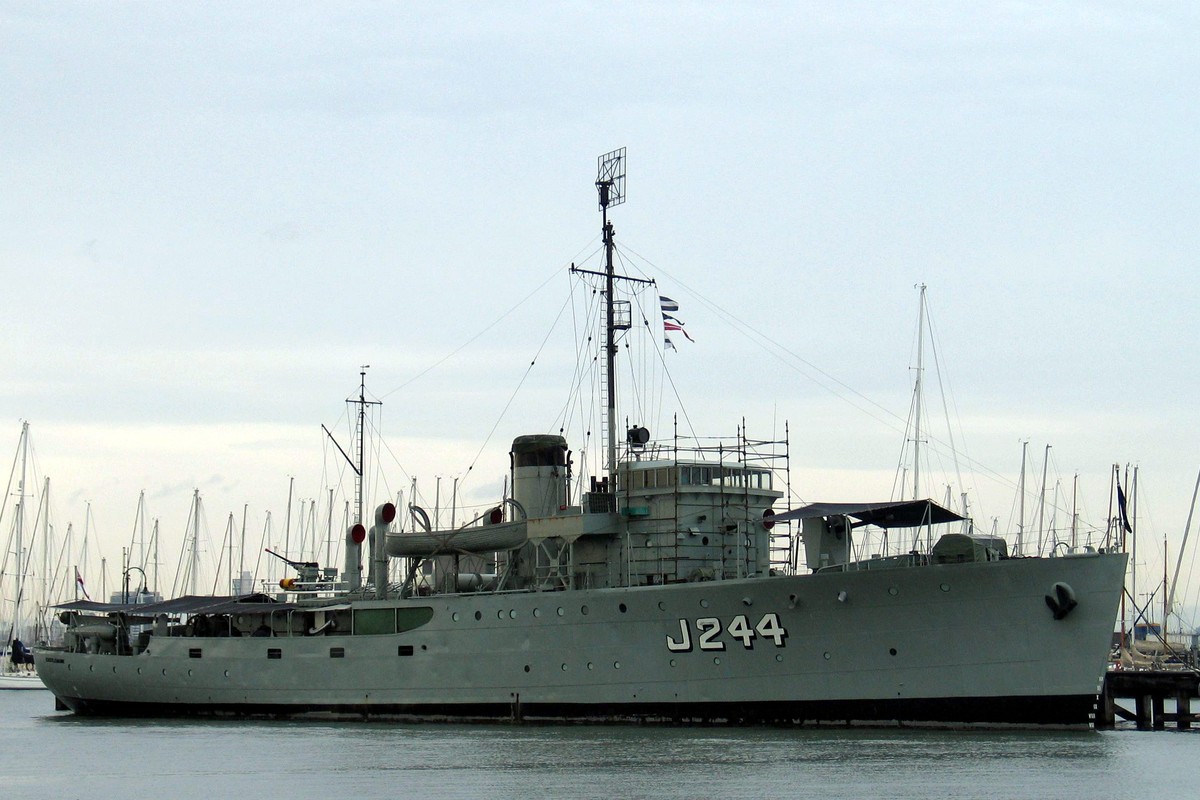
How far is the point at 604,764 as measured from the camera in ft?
87.1

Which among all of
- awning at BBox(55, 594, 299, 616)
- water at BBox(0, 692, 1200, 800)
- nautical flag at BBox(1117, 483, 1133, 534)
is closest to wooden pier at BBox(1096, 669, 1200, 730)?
water at BBox(0, 692, 1200, 800)

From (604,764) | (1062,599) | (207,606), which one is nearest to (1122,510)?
(1062,599)

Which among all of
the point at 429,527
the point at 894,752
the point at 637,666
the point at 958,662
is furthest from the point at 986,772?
the point at 429,527

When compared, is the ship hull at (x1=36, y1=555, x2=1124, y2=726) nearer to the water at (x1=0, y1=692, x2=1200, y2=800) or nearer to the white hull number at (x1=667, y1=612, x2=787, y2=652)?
the white hull number at (x1=667, y1=612, x2=787, y2=652)

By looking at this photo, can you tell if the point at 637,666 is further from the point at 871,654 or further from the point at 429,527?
the point at 429,527

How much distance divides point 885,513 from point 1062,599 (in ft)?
15.8

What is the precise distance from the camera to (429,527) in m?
38.0

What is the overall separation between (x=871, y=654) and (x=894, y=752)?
11.6 ft

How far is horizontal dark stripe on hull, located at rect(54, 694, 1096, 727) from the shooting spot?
3002cm

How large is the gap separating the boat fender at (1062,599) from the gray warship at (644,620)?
4 centimetres

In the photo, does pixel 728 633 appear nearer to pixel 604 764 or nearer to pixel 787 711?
pixel 787 711

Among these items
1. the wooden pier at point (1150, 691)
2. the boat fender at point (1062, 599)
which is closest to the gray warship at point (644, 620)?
the boat fender at point (1062, 599)

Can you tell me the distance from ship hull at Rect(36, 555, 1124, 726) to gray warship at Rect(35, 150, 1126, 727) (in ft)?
0.15

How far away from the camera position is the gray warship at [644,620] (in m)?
30.1
